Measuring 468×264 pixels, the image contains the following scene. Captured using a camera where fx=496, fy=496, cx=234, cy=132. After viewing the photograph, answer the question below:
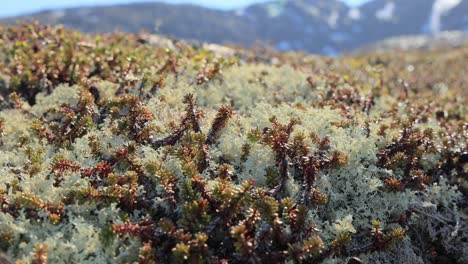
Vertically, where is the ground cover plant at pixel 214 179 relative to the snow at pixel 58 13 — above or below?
above

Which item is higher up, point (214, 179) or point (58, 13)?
point (214, 179)

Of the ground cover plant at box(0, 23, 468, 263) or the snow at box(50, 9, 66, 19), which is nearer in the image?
the ground cover plant at box(0, 23, 468, 263)

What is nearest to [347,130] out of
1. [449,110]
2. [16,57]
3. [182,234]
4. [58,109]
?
[182,234]

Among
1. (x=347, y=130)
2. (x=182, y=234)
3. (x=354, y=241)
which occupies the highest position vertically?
(x=347, y=130)

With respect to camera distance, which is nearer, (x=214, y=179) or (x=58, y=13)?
(x=214, y=179)

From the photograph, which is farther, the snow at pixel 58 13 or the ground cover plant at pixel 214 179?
the snow at pixel 58 13

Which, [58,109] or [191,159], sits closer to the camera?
[191,159]

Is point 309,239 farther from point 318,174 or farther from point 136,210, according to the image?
point 136,210

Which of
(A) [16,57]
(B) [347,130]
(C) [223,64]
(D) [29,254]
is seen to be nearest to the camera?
(D) [29,254]
